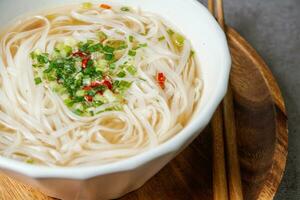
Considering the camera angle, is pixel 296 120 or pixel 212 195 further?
pixel 296 120

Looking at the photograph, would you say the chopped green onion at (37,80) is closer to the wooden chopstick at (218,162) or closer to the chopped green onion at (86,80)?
the chopped green onion at (86,80)

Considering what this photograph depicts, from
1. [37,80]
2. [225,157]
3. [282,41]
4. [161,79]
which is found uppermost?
[37,80]

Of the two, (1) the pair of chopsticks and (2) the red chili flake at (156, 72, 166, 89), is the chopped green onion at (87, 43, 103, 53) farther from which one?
(1) the pair of chopsticks

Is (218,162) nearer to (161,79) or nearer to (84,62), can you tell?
(161,79)

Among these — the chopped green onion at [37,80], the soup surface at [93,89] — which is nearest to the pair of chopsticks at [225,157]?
the soup surface at [93,89]

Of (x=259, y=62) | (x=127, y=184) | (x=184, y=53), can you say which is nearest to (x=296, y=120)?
(x=259, y=62)

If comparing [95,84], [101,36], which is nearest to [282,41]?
[101,36]

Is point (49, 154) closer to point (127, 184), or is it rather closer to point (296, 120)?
point (127, 184)
